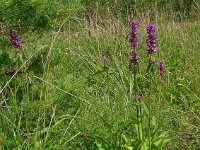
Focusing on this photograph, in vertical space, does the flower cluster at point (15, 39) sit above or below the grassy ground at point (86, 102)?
above

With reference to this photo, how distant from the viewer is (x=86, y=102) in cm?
300

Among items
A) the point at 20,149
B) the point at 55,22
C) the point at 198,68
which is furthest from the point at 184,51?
the point at 20,149

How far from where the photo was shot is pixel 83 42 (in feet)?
19.6

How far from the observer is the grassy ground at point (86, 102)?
2.57 metres

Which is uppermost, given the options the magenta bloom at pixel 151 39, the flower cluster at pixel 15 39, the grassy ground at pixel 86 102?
the magenta bloom at pixel 151 39

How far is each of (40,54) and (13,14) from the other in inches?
24.0

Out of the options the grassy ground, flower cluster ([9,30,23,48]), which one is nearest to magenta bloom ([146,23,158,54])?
the grassy ground

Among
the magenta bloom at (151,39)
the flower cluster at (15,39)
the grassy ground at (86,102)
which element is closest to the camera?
the magenta bloom at (151,39)

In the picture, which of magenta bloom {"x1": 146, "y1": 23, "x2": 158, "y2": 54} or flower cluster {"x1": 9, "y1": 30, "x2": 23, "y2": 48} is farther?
flower cluster {"x1": 9, "y1": 30, "x2": 23, "y2": 48}

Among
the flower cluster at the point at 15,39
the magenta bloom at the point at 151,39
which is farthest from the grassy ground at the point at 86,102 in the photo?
the magenta bloom at the point at 151,39

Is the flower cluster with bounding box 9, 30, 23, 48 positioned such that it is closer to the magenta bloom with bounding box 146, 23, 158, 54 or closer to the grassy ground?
the grassy ground

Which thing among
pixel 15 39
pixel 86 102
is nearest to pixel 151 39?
pixel 86 102

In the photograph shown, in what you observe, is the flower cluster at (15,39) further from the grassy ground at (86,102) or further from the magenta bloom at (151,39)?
the magenta bloom at (151,39)

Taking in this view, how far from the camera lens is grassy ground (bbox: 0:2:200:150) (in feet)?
8.43
